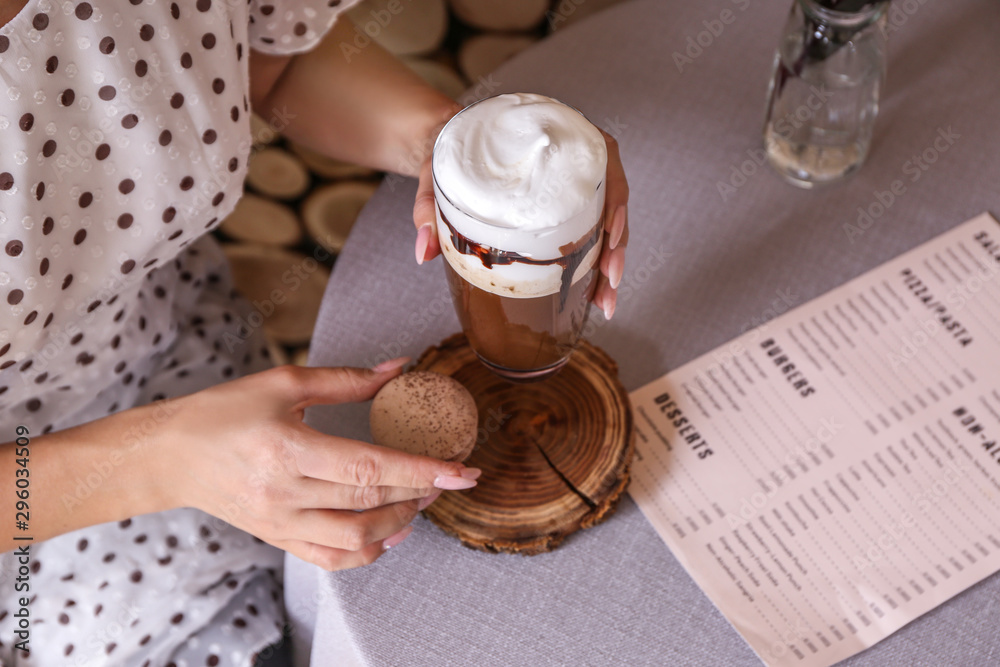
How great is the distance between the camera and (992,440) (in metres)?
0.65

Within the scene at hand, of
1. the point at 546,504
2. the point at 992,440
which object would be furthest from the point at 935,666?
the point at 546,504

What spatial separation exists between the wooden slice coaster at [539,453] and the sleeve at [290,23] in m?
0.32

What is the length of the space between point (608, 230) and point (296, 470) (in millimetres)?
287

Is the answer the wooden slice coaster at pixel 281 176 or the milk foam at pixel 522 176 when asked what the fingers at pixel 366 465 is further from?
the wooden slice coaster at pixel 281 176

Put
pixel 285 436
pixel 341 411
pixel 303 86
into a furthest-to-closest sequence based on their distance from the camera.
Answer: pixel 303 86
pixel 341 411
pixel 285 436

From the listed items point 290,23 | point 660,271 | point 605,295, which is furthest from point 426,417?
point 290,23

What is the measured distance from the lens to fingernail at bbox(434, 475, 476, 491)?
0.55 meters

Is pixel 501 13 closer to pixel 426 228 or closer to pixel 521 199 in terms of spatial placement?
pixel 426 228

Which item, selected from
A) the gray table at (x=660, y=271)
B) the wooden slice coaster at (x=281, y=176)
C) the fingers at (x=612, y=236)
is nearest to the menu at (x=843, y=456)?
the gray table at (x=660, y=271)

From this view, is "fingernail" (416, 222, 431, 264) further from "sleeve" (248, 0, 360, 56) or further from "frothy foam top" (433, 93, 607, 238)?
"sleeve" (248, 0, 360, 56)

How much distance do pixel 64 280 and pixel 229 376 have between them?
11.4 inches

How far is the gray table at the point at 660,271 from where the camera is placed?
0.58 meters

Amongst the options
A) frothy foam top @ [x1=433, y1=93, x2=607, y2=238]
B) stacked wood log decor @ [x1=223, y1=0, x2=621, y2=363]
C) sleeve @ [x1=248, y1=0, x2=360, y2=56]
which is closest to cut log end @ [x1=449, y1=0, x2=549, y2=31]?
stacked wood log decor @ [x1=223, y1=0, x2=621, y2=363]

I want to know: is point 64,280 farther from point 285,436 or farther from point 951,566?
point 951,566
